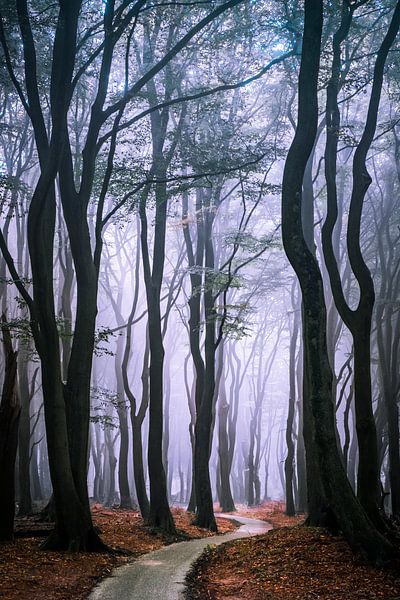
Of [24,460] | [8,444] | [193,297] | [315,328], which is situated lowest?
[24,460]

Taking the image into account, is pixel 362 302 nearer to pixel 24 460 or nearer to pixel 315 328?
pixel 315 328

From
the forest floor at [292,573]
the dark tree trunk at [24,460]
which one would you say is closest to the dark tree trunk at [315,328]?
the forest floor at [292,573]

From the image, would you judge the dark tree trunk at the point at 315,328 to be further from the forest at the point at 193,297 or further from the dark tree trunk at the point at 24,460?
the dark tree trunk at the point at 24,460

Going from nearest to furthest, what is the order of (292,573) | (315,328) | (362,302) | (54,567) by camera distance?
(292,573) → (315,328) → (54,567) → (362,302)

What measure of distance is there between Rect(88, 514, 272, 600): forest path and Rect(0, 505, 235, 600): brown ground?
0.26 m

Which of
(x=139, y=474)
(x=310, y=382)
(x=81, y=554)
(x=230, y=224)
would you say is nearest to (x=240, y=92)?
(x=230, y=224)

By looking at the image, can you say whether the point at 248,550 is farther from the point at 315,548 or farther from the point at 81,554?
the point at 81,554

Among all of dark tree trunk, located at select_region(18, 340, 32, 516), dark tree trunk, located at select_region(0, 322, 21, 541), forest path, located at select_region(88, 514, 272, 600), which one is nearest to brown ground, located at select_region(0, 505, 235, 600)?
forest path, located at select_region(88, 514, 272, 600)

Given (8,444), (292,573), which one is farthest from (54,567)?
(292,573)

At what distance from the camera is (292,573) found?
8.79 meters

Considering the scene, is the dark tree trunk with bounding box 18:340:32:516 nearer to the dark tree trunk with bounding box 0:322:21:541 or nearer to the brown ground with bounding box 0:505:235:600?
the brown ground with bounding box 0:505:235:600

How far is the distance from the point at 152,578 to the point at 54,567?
5.31 ft

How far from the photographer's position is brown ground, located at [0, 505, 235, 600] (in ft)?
25.8

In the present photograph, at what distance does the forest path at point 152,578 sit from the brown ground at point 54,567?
0.26 metres
